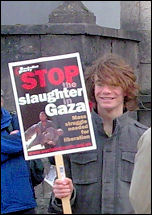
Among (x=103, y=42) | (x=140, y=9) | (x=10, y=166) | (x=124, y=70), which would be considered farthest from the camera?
(x=140, y=9)

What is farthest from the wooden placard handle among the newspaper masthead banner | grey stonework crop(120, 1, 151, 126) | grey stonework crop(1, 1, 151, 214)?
grey stonework crop(120, 1, 151, 126)

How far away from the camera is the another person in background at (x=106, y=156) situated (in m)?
3.38

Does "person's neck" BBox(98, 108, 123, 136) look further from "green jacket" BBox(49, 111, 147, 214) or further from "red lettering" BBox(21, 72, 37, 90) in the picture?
"red lettering" BBox(21, 72, 37, 90)

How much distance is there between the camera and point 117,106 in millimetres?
3436

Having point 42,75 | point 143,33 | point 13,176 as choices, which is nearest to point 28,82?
point 42,75

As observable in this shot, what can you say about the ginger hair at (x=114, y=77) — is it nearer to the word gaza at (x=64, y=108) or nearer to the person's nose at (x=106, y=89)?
the person's nose at (x=106, y=89)

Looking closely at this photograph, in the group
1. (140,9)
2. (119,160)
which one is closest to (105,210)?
(119,160)

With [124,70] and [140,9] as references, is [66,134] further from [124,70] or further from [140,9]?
[140,9]

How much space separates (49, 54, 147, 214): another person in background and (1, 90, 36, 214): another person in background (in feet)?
1.53

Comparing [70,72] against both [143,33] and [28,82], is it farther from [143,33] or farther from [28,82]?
[143,33]

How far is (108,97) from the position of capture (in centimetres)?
340

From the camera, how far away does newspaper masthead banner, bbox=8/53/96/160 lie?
3.28 metres

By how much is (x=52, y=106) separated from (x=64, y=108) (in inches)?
2.6

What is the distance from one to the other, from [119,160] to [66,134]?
334mm
